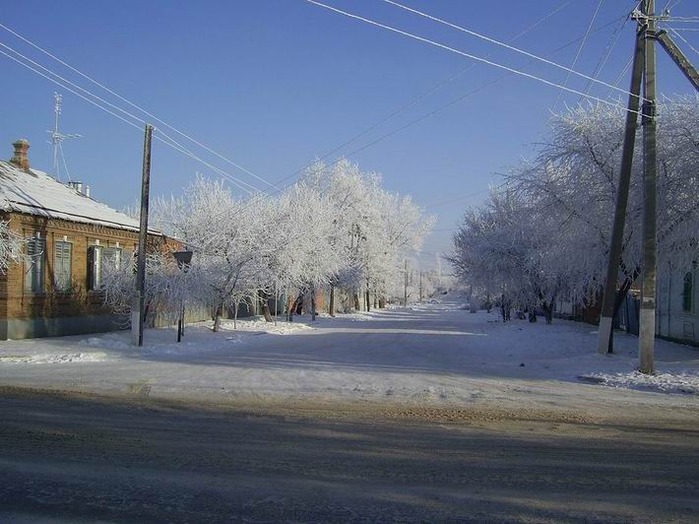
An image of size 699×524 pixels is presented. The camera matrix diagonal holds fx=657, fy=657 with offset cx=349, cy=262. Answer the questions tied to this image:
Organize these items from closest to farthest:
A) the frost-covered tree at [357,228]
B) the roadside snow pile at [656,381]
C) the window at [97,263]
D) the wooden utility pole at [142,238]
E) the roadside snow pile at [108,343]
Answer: the roadside snow pile at [656,381]
the wooden utility pole at [142,238]
the roadside snow pile at [108,343]
the window at [97,263]
the frost-covered tree at [357,228]

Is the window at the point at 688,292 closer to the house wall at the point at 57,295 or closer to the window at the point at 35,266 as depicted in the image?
the house wall at the point at 57,295

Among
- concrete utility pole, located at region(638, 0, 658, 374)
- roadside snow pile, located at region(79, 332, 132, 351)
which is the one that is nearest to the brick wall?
roadside snow pile, located at region(79, 332, 132, 351)

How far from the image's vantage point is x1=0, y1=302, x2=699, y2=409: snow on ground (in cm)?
1295

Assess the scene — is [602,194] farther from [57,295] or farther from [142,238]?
[57,295]

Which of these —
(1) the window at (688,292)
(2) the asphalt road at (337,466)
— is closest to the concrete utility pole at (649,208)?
(2) the asphalt road at (337,466)

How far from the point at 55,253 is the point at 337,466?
20.1 meters

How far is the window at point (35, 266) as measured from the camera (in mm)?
22672

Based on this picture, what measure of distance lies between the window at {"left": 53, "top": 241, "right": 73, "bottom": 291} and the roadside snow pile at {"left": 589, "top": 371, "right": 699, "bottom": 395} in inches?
741

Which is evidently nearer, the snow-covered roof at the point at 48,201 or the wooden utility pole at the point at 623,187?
the wooden utility pole at the point at 623,187

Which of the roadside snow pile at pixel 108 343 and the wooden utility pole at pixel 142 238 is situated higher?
the wooden utility pole at pixel 142 238

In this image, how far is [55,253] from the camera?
24.1m

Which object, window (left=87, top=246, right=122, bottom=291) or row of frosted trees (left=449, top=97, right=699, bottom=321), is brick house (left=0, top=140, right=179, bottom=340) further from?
row of frosted trees (left=449, top=97, right=699, bottom=321)

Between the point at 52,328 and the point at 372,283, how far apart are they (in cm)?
4064

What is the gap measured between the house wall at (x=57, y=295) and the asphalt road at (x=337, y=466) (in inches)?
489
